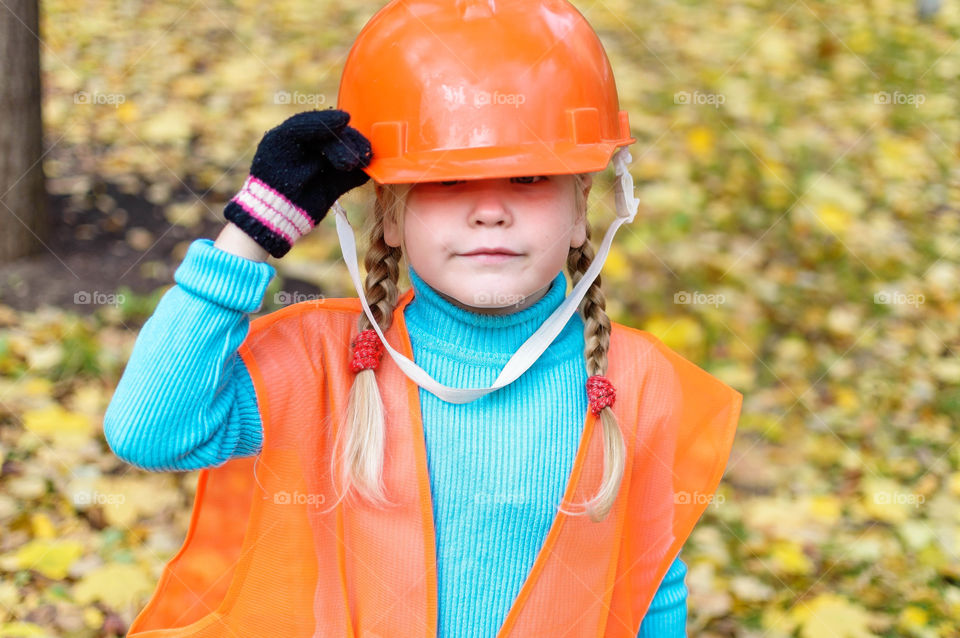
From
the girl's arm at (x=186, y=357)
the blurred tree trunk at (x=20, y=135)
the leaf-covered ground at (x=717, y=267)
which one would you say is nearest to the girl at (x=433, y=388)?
the girl's arm at (x=186, y=357)

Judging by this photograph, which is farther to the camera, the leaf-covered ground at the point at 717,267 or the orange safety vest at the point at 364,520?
the leaf-covered ground at the point at 717,267

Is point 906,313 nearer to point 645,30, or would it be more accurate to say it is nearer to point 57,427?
point 645,30

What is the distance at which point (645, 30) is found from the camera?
21.0 ft

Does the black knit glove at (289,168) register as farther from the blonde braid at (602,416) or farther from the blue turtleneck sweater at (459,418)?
the blonde braid at (602,416)

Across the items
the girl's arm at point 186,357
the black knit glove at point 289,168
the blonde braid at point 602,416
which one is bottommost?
the blonde braid at point 602,416

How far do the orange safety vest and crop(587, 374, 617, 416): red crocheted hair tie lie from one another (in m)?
0.03

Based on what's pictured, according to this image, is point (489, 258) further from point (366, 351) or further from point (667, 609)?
point (667, 609)

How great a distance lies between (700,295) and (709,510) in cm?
114

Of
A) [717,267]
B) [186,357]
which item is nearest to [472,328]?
[186,357]

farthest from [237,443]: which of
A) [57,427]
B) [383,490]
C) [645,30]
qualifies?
[645,30]

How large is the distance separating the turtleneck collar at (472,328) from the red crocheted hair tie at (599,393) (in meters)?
0.17

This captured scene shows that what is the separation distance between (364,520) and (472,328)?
0.44 metres

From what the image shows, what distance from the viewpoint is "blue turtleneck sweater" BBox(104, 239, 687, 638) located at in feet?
5.52

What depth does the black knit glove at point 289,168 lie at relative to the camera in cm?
173
